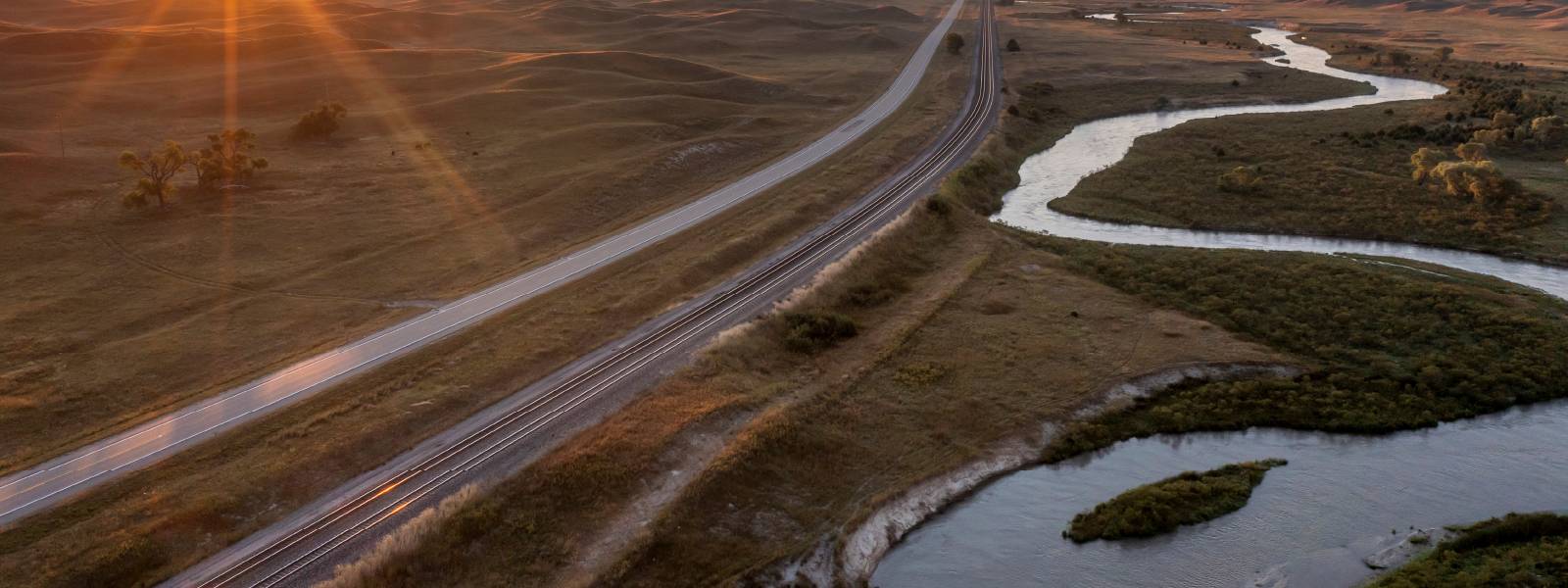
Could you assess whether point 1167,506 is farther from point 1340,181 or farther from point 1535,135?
point 1535,135

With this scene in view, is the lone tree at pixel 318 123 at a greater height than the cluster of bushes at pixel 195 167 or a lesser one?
greater

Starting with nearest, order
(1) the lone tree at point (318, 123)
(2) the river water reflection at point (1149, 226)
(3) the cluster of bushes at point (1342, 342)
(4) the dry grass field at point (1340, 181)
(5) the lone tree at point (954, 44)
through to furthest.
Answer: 1. (3) the cluster of bushes at point (1342, 342)
2. (2) the river water reflection at point (1149, 226)
3. (4) the dry grass field at point (1340, 181)
4. (1) the lone tree at point (318, 123)
5. (5) the lone tree at point (954, 44)

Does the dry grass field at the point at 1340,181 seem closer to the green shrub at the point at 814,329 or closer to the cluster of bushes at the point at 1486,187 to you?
the cluster of bushes at the point at 1486,187

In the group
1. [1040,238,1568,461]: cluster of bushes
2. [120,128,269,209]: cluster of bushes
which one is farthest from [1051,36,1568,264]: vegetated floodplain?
[120,128,269,209]: cluster of bushes

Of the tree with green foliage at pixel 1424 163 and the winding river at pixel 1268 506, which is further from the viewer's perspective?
the tree with green foliage at pixel 1424 163

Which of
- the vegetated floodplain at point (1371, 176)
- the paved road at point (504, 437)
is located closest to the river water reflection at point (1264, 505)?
the paved road at point (504, 437)

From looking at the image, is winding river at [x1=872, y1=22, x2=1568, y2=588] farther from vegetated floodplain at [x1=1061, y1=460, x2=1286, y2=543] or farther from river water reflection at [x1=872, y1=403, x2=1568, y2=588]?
vegetated floodplain at [x1=1061, y1=460, x2=1286, y2=543]

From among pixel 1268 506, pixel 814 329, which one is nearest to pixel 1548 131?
pixel 1268 506

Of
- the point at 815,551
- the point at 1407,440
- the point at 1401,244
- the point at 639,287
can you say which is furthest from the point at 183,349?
the point at 1401,244
